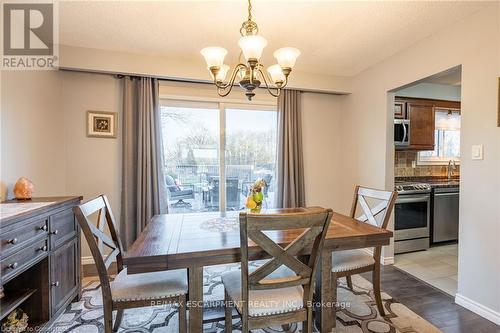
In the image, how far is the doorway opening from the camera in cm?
332

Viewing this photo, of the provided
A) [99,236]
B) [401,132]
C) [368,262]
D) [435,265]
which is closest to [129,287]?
[99,236]

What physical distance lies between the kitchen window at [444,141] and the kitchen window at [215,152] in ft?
9.00

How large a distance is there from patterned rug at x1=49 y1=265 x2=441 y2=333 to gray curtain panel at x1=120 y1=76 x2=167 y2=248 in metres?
0.87

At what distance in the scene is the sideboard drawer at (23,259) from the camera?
1.49 meters

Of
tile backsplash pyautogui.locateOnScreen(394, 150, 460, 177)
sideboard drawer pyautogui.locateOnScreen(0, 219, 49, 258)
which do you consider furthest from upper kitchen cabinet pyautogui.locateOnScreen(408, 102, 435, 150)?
sideboard drawer pyautogui.locateOnScreen(0, 219, 49, 258)

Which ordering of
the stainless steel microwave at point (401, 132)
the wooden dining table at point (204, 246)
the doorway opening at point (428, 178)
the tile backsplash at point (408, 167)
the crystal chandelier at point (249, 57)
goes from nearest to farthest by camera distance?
the wooden dining table at point (204, 246) → the crystal chandelier at point (249, 57) → the doorway opening at point (428, 178) → the stainless steel microwave at point (401, 132) → the tile backsplash at point (408, 167)

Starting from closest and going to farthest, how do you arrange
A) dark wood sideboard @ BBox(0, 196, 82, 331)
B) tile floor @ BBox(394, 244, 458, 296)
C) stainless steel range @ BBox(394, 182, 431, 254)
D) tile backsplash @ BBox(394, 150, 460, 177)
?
dark wood sideboard @ BBox(0, 196, 82, 331) → tile floor @ BBox(394, 244, 458, 296) → stainless steel range @ BBox(394, 182, 431, 254) → tile backsplash @ BBox(394, 150, 460, 177)

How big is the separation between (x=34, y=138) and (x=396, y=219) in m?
4.23

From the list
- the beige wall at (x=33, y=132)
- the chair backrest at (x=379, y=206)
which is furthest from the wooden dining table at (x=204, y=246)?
the beige wall at (x=33, y=132)

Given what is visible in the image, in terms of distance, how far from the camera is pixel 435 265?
10.3 feet

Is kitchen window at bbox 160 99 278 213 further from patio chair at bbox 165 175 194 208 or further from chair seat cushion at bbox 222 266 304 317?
chair seat cushion at bbox 222 266 304 317

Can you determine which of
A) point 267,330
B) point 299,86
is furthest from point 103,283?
point 299,86

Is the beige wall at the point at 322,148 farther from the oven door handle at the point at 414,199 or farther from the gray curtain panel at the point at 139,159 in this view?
the gray curtain panel at the point at 139,159

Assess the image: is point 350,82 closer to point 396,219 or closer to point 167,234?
point 396,219
